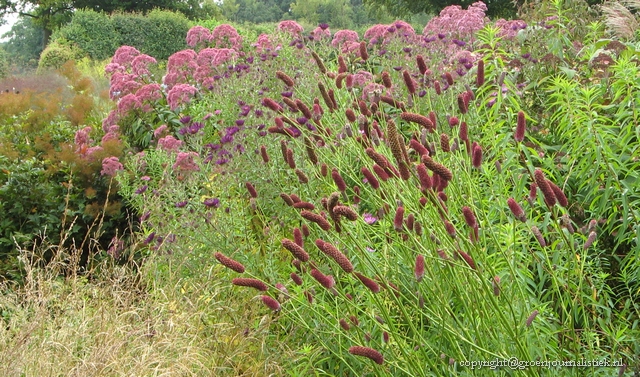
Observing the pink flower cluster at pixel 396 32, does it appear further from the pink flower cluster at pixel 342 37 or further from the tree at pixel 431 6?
the tree at pixel 431 6

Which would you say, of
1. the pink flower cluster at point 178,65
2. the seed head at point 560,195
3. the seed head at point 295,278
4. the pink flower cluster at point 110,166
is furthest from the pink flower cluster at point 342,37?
the seed head at point 560,195

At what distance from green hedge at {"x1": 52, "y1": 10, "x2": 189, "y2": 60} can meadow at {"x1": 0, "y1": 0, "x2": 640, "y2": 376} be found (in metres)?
18.3

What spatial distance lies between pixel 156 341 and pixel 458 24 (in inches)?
158

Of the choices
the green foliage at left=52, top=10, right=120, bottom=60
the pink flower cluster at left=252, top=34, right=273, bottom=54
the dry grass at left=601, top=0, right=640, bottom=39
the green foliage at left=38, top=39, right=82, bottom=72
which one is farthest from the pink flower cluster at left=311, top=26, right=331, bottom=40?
the green foliage at left=52, top=10, right=120, bottom=60

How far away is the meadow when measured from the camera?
6.93ft

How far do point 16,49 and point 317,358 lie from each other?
71435mm

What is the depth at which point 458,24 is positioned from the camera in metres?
5.87

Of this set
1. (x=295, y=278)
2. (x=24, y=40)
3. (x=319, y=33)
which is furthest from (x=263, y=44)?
(x=24, y=40)

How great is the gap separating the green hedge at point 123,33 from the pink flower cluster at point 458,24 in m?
19.6

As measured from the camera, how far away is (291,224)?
13.2 ft

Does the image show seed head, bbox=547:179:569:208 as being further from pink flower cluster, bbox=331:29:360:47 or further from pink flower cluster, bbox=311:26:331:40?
pink flower cluster, bbox=311:26:331:40

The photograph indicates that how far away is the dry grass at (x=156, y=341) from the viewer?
294 cm

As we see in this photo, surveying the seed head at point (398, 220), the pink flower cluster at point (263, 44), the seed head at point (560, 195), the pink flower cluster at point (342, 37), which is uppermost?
the seed head at point (560, 195)

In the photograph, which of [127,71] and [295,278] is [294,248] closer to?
[295,278]
